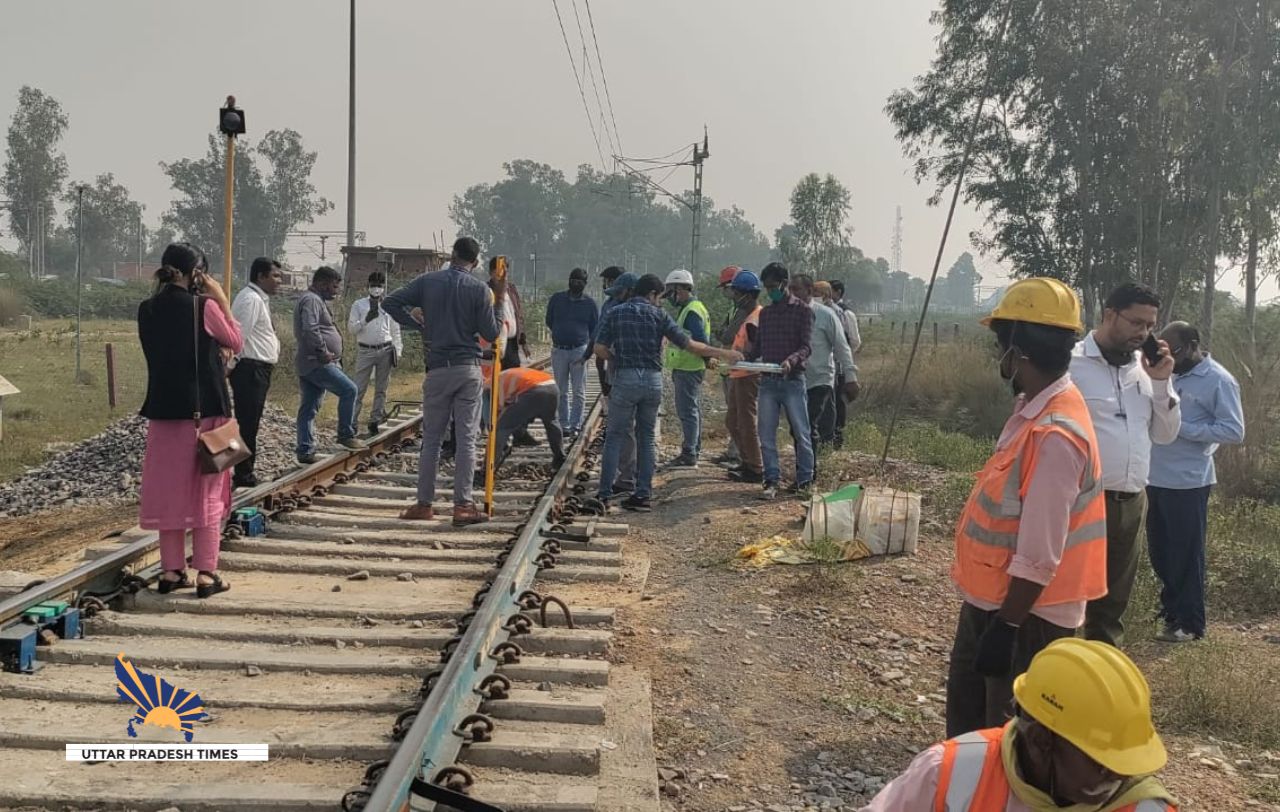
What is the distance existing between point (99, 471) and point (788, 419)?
268 inches

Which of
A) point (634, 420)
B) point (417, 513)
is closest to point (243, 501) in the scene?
point (417, 513)

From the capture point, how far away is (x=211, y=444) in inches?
192

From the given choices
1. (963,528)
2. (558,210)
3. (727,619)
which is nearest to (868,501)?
(727,619)

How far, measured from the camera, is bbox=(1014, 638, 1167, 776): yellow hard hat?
1.85 meters

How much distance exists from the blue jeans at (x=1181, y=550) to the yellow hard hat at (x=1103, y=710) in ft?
13.2

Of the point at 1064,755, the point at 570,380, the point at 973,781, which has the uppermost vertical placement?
the point at 570,380

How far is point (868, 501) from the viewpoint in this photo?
6.75 m

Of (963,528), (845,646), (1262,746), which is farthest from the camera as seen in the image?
(845,646)

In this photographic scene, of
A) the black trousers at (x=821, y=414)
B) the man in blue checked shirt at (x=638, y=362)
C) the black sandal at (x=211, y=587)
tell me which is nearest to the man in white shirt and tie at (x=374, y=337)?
the man in blue checked shirt at (x=638, y=362)

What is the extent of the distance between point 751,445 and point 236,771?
21.1 ft

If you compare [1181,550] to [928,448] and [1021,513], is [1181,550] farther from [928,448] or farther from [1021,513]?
[928,448]

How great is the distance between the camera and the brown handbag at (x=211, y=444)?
486cm

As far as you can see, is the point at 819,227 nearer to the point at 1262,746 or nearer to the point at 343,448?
the point at 343,448

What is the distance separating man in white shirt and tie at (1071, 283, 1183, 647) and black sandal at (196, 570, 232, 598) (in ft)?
13.3
